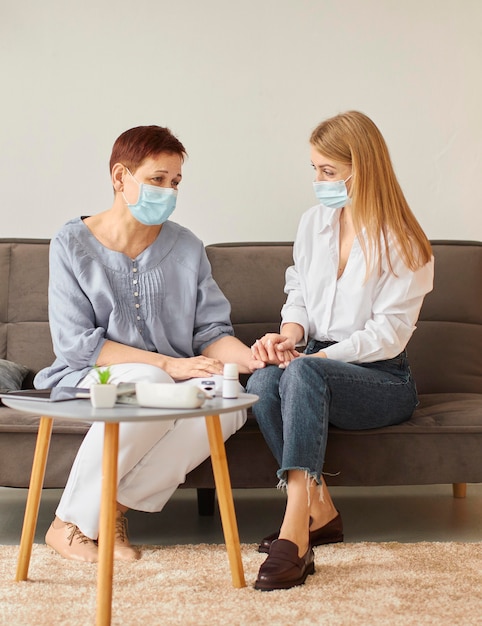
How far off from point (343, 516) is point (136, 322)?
894mm

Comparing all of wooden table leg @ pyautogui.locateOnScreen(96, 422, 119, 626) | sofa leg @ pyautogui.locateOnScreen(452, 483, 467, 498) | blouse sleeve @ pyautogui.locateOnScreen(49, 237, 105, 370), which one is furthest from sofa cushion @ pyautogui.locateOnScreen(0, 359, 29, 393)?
sofa leg @ pyautogui.locateOnScreen(452, 483, 467, 498)

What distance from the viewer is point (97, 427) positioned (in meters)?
2.04

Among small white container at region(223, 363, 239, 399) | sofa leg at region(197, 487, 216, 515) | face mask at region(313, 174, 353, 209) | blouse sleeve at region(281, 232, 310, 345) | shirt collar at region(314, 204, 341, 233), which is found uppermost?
face mask at region(313, 174, 353, 209)

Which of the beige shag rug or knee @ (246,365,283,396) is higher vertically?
knee @ (246,365,283,396)

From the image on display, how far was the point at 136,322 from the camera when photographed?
238cm

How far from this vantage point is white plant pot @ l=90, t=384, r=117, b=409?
1.59 meters

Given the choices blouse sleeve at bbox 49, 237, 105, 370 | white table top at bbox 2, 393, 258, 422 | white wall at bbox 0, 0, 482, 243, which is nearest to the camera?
white table top at bbox 2, 393, 258, 422

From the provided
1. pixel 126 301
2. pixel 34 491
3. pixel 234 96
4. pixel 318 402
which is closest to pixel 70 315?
pixel 126 301

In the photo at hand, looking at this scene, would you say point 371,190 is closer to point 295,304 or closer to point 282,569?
point 295,304

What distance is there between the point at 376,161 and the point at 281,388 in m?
0.70

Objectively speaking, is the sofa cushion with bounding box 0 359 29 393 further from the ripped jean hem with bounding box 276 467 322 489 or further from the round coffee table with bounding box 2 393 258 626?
the ripped jean hem with bounding box 276 467 322 489

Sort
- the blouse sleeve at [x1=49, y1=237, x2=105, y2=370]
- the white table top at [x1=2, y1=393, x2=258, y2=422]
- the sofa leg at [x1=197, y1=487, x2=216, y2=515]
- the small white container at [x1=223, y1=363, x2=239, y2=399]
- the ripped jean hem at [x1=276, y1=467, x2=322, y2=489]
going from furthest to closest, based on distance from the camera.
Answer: the sofa leg at [x1=197, y1=487, x2=216, y2=515] → the blouse sleeve at [x1=49, y1=237, x2=105, y2=370] → the ripped jean hem at [x1=276, y1=467, x2=322, y2=489] → the small white container at [x1=223, y1=363, x2=239, y2=399] → the white table top at [x1=2, y1=393, x2=258, y2=422]

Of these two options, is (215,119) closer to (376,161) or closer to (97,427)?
(376,161)

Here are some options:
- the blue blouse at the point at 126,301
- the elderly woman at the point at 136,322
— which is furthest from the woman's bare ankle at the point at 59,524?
the blue blouse at the point at 126,301
